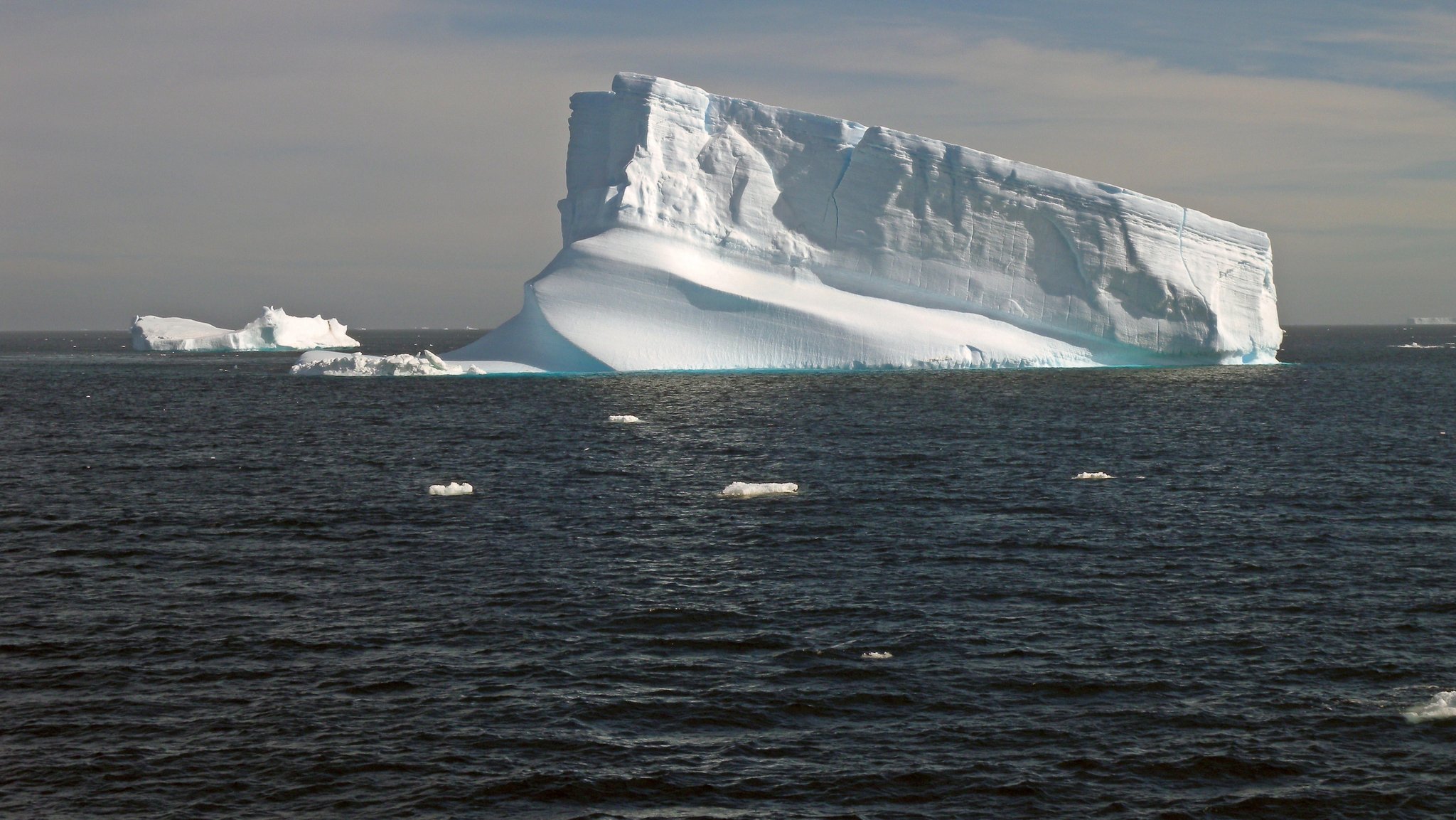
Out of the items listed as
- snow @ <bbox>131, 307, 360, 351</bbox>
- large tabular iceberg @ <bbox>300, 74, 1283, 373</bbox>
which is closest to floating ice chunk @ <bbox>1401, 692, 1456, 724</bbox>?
large tabular iceberg @ <bbox>300, 74, 1283, 373</bbox>

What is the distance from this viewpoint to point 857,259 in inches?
Answer: 2007

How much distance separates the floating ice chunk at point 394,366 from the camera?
5041cm

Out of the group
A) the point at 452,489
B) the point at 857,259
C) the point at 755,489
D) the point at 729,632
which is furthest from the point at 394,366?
the point at 729,632

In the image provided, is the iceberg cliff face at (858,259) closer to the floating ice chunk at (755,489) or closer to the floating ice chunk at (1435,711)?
the floating ice chunk at (755,489)

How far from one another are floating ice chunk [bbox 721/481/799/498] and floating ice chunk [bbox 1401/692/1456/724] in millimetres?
12180

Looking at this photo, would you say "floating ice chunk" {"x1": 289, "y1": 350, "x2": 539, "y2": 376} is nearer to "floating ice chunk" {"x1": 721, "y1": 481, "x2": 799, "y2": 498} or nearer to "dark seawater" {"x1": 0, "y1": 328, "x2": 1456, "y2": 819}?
"dark seawater" {"x1": 0, "y1": 328, "x2": 1456, "y2": 819}

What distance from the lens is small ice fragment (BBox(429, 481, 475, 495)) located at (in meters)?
21.8

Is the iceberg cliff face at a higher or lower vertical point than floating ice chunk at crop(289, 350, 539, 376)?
higher

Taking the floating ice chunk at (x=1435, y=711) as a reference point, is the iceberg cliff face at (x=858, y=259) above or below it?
above

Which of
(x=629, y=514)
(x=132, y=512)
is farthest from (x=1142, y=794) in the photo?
(x=132, y=512)

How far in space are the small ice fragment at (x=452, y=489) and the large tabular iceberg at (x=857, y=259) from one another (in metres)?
25.5

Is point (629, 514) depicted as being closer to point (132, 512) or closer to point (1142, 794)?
point (132, 512)

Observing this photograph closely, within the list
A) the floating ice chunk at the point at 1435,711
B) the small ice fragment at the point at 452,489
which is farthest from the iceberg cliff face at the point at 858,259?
the floating ice chunk at the point at 1435,711

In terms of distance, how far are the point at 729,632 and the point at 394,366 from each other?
43343mm
